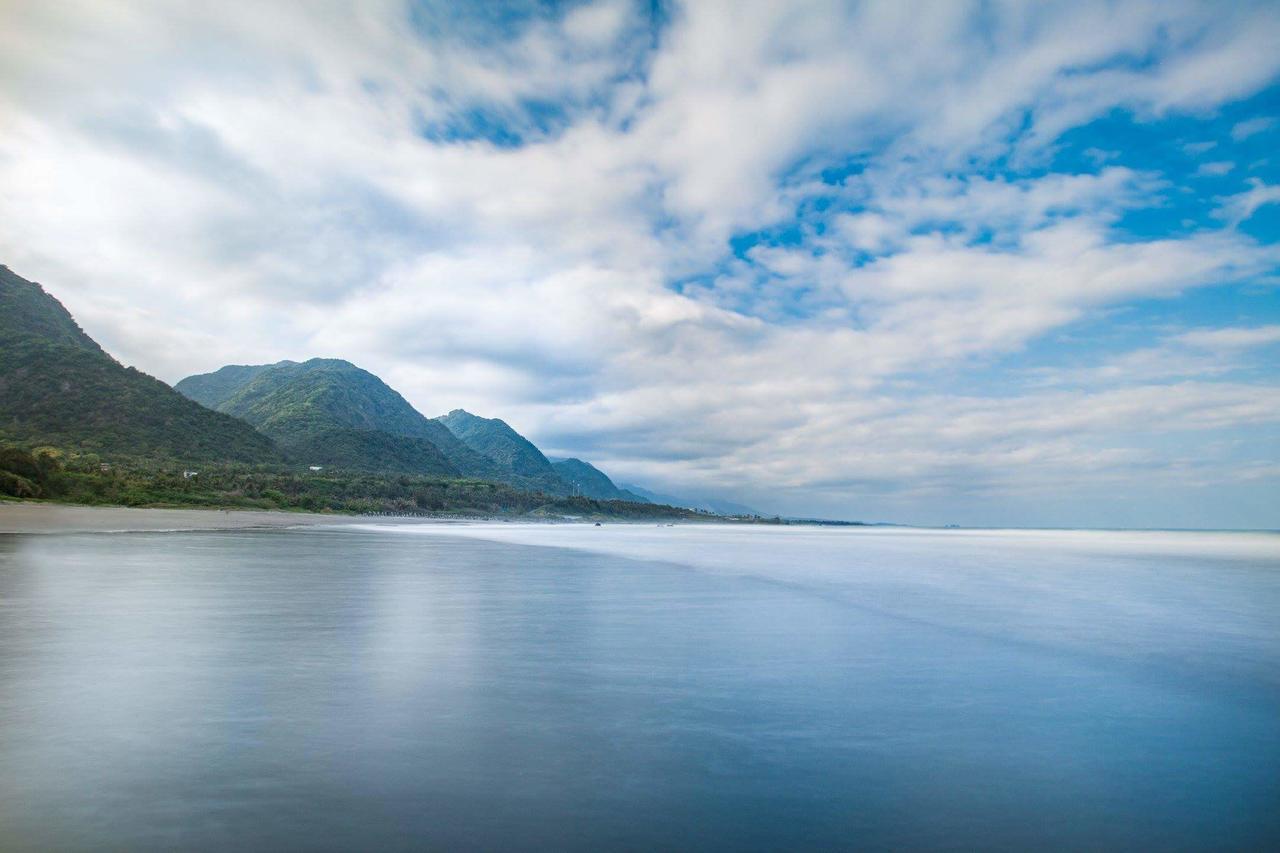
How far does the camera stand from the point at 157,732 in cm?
571

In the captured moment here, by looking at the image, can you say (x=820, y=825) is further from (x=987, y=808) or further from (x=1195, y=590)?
(x=1195, y=590)

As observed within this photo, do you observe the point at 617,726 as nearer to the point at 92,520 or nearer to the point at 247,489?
the point at 92,520

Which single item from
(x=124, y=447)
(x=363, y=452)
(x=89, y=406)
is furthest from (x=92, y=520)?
(x=363, y=452)

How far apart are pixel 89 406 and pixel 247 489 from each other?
29.3 metres

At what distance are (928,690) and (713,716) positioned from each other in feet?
9.24

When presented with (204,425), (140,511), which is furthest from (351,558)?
(204,425)

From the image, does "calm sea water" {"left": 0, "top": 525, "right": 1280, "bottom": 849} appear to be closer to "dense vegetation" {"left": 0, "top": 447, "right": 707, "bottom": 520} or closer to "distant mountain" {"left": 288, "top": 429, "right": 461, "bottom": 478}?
"dense vegetation" {"left": 0, "top": 447, "right": 707, "bottom": 520}

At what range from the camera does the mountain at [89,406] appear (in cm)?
8438

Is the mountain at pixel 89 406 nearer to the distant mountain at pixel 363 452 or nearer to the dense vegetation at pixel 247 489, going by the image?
the dense vegetation at pixel 247 489

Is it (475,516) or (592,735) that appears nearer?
(592,735)

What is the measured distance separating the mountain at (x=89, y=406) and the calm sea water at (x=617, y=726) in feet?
298

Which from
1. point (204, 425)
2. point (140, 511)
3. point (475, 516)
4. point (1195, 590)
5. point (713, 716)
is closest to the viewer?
point (713, 716)

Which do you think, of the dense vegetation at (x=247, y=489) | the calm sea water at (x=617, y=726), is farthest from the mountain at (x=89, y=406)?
the calm sea water at (x=617, y=726)

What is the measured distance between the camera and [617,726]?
621 centimetres
